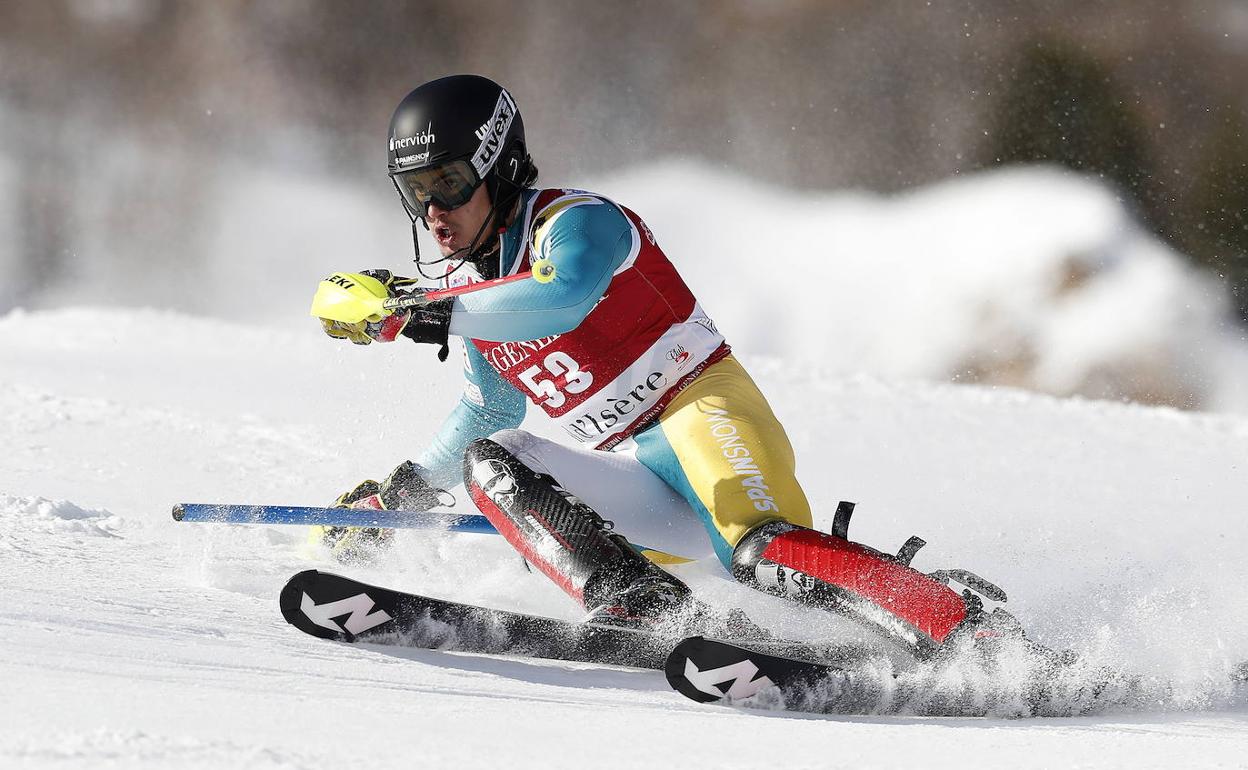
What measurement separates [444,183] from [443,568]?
1.07 meters

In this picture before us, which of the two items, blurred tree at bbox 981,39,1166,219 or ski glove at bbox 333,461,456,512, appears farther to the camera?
blurred tree at bbox 981,39,1166,219

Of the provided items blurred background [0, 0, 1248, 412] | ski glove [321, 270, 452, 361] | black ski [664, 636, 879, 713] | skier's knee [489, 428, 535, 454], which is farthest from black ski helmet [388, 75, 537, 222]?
blurred background [0, 0, 1248, 412]

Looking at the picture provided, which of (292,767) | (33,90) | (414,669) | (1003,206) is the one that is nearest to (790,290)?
(1003,206)

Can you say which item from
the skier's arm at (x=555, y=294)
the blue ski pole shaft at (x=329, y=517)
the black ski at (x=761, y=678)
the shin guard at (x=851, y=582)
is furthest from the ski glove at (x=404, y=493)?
the black ski at (x=761, y=678)

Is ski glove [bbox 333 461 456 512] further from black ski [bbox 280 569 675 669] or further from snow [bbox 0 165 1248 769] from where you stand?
black ski [bbox 280 569 675 669]

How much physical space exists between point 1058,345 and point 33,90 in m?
8.34

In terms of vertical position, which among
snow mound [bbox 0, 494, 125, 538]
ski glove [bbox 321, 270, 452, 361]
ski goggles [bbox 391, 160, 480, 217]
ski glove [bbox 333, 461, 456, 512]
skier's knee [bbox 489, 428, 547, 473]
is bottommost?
snow mound [bbox 0, 494, 125, 538]

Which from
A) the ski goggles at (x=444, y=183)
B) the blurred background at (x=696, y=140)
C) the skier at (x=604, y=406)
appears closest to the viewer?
the skier at (x=604, y=406)

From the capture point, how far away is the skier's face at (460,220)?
2.86 metres

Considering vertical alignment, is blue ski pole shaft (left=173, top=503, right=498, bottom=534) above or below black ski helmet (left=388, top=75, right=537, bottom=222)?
Answer: below

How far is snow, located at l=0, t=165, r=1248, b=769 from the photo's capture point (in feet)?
5.83

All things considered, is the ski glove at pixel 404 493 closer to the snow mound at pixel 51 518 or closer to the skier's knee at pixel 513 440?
the snow mound at pixel 51 518

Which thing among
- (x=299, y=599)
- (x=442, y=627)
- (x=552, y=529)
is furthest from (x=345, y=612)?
(x=552, y=529)

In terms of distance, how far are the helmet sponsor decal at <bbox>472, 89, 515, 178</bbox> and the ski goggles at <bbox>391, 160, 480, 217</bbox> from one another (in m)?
0.02
